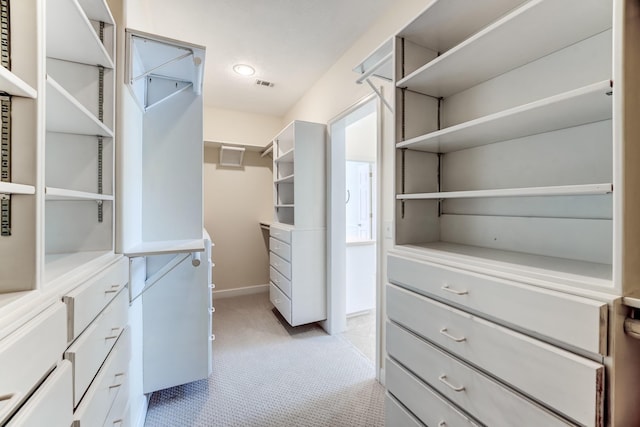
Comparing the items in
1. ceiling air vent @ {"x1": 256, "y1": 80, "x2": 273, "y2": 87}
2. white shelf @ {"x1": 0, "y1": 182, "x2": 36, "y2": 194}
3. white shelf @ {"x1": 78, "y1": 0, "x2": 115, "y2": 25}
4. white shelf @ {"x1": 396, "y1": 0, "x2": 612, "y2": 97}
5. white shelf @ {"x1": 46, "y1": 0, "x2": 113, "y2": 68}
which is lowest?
white shelf @ {"x1": 0, "y1": 182, "x2": 36, "y2": 194}

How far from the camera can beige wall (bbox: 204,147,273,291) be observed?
3.71 m

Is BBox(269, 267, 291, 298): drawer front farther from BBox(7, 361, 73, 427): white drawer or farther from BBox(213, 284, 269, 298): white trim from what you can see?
BBox(7, 361, 73, 427): white drawer

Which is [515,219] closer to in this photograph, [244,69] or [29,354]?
[29,354]

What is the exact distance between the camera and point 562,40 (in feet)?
3.10

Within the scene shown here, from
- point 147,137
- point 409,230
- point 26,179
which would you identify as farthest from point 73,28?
point 409,230

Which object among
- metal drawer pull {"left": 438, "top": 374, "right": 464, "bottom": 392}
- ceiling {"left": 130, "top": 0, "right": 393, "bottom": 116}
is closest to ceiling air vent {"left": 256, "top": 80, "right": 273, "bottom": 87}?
ceiling {"left": 130, "top": 0, "right": 393, "bottom": 116}

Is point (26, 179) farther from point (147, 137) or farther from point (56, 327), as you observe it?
point (147, 137)

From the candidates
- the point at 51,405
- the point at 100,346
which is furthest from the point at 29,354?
the point at 100,346

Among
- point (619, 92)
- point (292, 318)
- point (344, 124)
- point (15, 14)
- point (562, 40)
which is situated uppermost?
point (344, 124)

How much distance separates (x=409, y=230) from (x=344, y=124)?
5.09 feet

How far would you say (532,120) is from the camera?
0.96 m

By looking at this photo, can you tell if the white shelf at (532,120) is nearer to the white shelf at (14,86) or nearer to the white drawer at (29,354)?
the white shelf at (14,86)

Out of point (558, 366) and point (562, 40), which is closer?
point (558, 366)

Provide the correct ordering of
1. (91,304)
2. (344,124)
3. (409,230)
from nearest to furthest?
(91,304) < (409,230) < (344,124)
